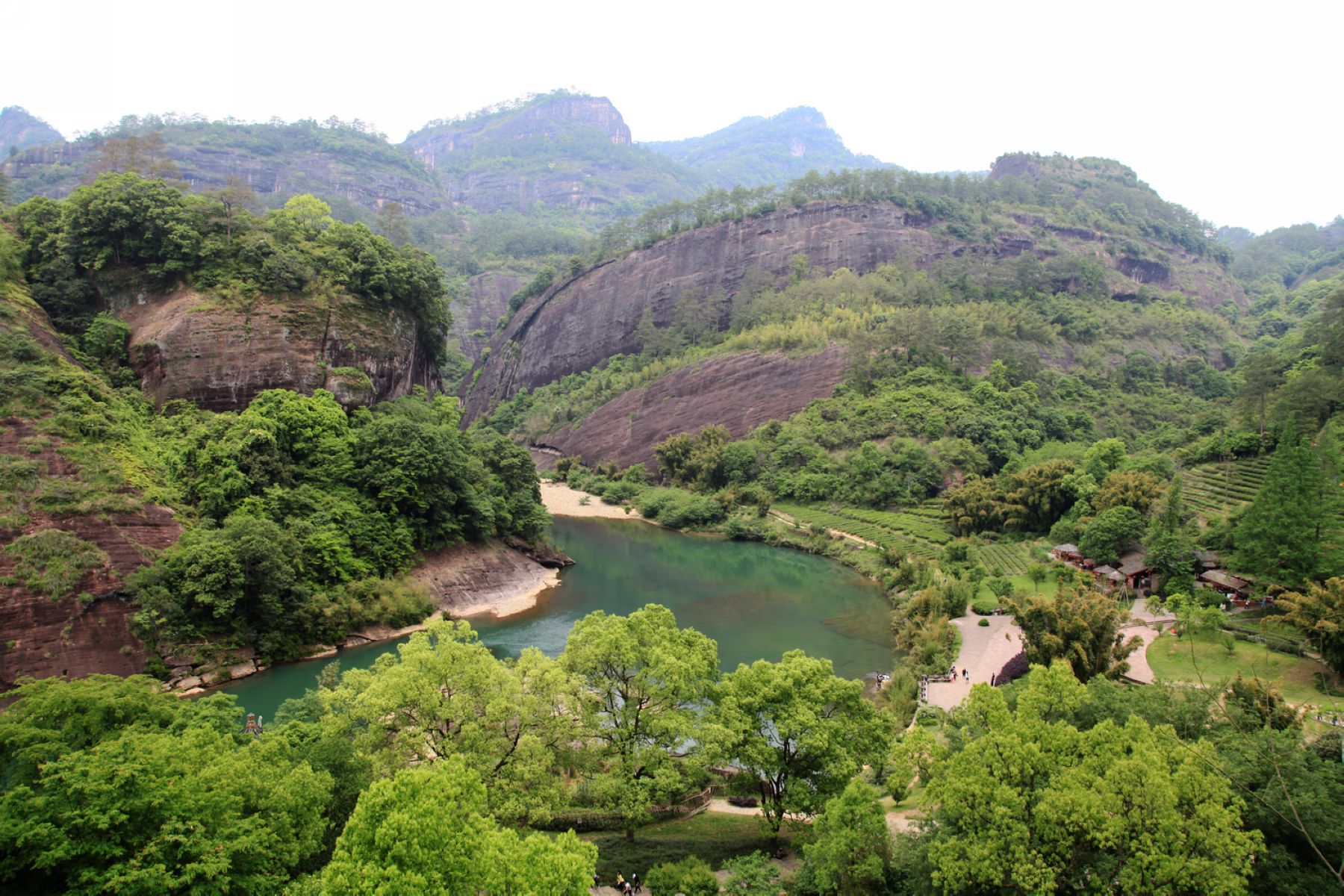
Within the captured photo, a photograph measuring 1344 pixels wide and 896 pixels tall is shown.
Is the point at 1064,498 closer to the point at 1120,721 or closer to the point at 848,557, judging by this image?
the point at 848,557

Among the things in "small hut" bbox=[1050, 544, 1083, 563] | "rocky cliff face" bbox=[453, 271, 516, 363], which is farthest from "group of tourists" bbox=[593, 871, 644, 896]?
"rocky cliff face" bbox=[453, 271, 516, 363]

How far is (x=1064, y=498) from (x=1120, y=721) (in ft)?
100

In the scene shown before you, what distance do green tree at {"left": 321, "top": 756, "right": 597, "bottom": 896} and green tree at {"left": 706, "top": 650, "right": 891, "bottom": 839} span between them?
231 inches

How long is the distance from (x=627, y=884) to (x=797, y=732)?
171 inches

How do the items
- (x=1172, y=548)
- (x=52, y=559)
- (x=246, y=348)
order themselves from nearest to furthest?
(x=52, y=559) < (x=1172, y=548) < (x=246, y=348)

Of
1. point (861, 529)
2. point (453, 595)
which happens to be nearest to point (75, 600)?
point (453, 595)

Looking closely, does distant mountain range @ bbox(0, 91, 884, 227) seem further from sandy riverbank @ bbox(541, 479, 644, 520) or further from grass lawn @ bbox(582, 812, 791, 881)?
grass lawn @ bbox(582, 812, 791, 881)

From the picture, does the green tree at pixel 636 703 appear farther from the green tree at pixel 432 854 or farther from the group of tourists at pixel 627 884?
the green tree at pixel 432 854

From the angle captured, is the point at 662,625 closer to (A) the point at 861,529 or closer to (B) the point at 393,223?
(A) the point at 861,529

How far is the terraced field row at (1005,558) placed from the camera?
36.8m

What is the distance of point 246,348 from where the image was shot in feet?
119

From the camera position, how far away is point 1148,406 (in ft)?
201

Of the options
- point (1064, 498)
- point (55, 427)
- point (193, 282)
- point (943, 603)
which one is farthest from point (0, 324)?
point (1064, 498)

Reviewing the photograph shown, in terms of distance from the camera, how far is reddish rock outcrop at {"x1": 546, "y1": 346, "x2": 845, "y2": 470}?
66938 mm
